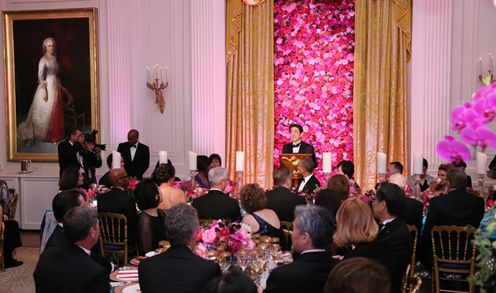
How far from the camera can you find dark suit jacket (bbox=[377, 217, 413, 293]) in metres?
4.24

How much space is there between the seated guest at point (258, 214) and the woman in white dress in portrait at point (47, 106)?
684cm

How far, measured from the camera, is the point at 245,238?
13.6 ft

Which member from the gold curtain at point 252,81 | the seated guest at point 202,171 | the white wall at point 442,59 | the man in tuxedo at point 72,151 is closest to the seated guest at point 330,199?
the seated guest at point 202,171

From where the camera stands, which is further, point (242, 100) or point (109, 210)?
point (242, 100)

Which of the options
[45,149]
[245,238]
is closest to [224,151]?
[45,149]

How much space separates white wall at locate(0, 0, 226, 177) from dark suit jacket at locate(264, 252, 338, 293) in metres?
7.10

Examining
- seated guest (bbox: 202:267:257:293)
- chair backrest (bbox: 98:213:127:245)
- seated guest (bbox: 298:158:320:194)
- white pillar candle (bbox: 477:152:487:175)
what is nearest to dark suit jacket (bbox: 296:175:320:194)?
seated guest (bbox: 298:158:320:194)

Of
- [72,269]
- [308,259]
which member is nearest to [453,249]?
[308,259]

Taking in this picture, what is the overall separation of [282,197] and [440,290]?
189cm

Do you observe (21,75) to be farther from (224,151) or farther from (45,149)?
(224,151)

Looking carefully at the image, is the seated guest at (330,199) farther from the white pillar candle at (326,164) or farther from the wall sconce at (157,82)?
the wall sconce at (157,82)

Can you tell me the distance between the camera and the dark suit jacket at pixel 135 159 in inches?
387

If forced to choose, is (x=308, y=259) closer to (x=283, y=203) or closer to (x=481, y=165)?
(x=283, y=203)

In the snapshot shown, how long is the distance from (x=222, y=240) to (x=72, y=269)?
3.62 feet
